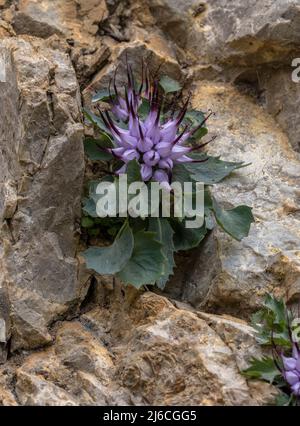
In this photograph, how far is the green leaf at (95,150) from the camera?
3.75 metres

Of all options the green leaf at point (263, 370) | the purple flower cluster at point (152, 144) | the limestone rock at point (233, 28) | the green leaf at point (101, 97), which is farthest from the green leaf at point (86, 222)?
the limestone rock at point (233, 28)

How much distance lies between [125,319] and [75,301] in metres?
0.25

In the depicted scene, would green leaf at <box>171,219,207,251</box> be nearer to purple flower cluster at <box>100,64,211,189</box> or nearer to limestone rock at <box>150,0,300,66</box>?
purple flower cluster at <box>100,64,211,189</box>

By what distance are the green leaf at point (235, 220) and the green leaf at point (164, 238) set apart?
233 mm

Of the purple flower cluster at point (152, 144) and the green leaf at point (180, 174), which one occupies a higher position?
the purple flower cluster at point (152, 144)

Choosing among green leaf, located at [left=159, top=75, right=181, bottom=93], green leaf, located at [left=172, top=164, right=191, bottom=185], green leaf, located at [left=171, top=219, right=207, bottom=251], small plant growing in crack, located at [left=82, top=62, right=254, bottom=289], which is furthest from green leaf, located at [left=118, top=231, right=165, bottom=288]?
green leaf, located at [left=159, top=75, right=181, bottom=93]

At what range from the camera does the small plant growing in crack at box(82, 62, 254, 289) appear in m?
3.41

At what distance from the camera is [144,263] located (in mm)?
3395

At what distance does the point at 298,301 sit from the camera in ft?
11.2
